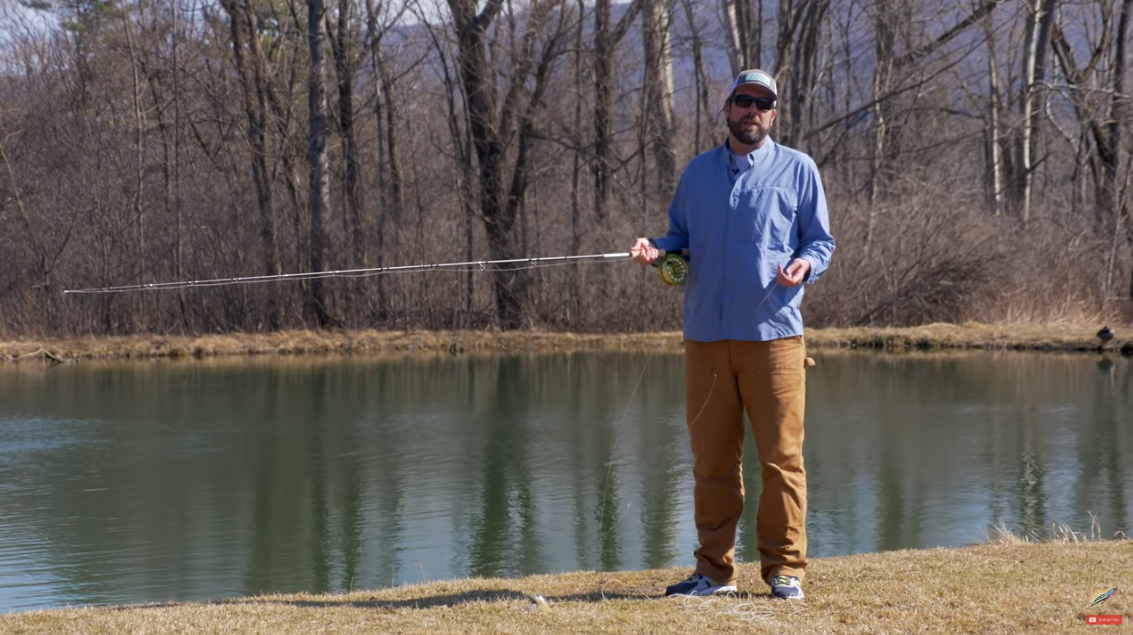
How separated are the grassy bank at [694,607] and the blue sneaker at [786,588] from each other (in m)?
0.05

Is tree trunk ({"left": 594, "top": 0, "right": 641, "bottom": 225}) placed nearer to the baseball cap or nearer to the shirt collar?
the shirt collar

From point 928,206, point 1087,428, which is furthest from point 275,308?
point 1087,428

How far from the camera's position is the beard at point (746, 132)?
4.82 meters

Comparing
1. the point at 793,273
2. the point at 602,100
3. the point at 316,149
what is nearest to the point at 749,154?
the point at 793,273

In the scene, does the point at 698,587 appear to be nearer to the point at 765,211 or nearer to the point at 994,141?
the point at 765,211

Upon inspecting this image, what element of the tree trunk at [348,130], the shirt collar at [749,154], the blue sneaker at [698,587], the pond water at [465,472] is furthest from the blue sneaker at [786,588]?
the tree trunk at [348,130]

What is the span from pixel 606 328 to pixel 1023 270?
711 cm

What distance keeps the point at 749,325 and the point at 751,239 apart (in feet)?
1.04

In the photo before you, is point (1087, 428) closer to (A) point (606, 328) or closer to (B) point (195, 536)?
(B) point (195, 536)

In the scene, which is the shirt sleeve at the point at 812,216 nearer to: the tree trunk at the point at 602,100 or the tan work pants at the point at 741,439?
the tan work pants at the point at 741,439

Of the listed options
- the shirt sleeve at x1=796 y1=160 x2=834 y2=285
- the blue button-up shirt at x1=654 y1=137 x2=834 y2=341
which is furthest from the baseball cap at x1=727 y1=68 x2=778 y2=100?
the shirt sleeve at x1=796 y1=160 x2=834 y2=285

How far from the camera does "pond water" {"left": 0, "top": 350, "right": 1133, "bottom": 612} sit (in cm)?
794

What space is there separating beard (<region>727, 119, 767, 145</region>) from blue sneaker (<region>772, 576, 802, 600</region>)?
1.55m

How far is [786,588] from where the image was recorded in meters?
4.62
